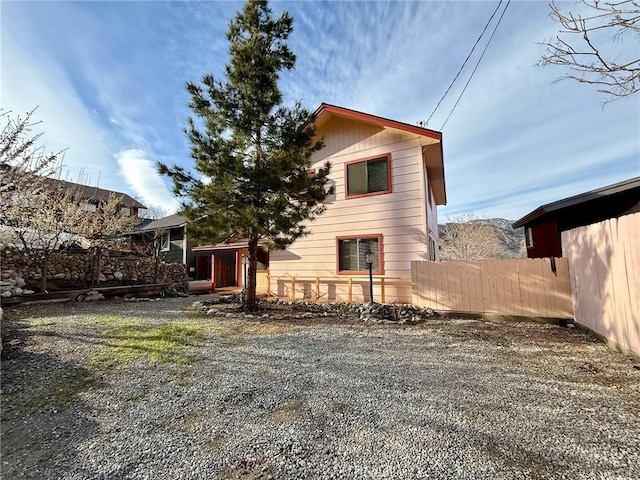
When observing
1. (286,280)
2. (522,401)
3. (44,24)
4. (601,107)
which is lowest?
(522,401)

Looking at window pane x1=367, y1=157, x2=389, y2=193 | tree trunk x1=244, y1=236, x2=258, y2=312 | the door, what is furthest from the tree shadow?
the door

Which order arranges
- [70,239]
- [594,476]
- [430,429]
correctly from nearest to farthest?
[594,476] → [430,429] → [70,239]

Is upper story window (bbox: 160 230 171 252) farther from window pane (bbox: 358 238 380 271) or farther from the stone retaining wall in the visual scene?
window pane (bbox: 358 238 380 271)

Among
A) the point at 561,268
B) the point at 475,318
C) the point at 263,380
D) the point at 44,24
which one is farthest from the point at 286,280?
the point at 44,24

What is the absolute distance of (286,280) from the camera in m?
10.0

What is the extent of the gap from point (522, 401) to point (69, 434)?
4.10m

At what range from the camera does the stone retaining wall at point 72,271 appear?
8.85 metres

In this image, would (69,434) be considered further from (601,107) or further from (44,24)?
(44,24)

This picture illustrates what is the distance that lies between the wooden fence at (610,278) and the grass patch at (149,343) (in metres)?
6.02

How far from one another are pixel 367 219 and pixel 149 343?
21.2 ft

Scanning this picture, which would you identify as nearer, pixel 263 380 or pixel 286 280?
pixel 263 380

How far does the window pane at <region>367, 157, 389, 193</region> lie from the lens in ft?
28.4

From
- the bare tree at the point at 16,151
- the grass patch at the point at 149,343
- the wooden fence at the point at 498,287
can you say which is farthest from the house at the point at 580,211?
the bare tree at the point at 16,151

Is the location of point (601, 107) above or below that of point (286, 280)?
above
